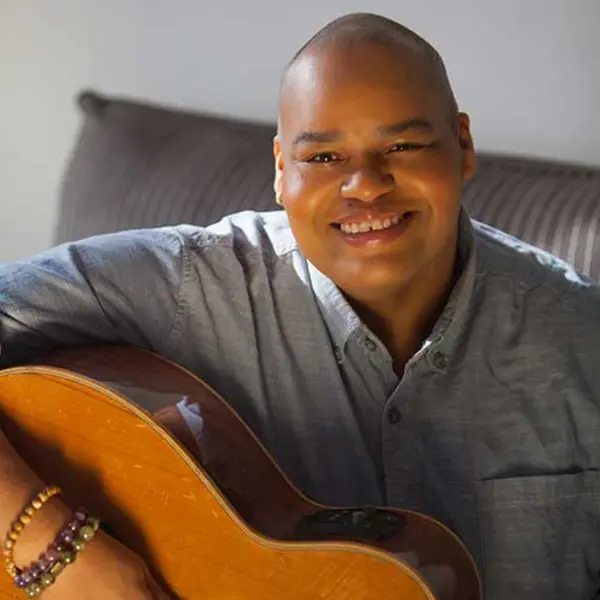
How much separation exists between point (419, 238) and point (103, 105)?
2.79 feet

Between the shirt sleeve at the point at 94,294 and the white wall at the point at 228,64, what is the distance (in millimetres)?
583

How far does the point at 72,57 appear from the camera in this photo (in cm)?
185

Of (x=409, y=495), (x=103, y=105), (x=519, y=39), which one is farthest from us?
(x=103, y=105)

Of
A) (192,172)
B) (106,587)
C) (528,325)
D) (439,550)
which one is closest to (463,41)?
(192,172)

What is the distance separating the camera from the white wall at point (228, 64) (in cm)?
142

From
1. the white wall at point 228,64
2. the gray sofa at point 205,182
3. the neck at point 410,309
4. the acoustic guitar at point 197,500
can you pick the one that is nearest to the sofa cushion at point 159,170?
the gray sofa at point 205,182

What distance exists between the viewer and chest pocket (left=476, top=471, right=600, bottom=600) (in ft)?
3.60

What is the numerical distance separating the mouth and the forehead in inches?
3.3

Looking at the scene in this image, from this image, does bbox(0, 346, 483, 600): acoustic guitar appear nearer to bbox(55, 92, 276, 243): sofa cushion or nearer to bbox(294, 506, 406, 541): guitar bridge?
bbox(294, 506, 406, 541): guitar bridge

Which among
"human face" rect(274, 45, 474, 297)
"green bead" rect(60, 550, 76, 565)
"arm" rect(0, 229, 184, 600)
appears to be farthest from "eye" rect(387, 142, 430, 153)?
"green bead" rect(60, 550, 76, 565)

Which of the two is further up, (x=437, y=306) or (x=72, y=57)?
(x=72, y=57)

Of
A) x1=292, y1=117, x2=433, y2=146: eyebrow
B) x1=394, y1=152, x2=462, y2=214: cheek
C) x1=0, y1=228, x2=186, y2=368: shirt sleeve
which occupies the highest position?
x1=292, y1=117, x2=433, y2=146: eyebrow

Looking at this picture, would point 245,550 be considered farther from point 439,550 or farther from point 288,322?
point 288,322

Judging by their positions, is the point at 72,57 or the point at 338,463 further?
the point at 72,57
